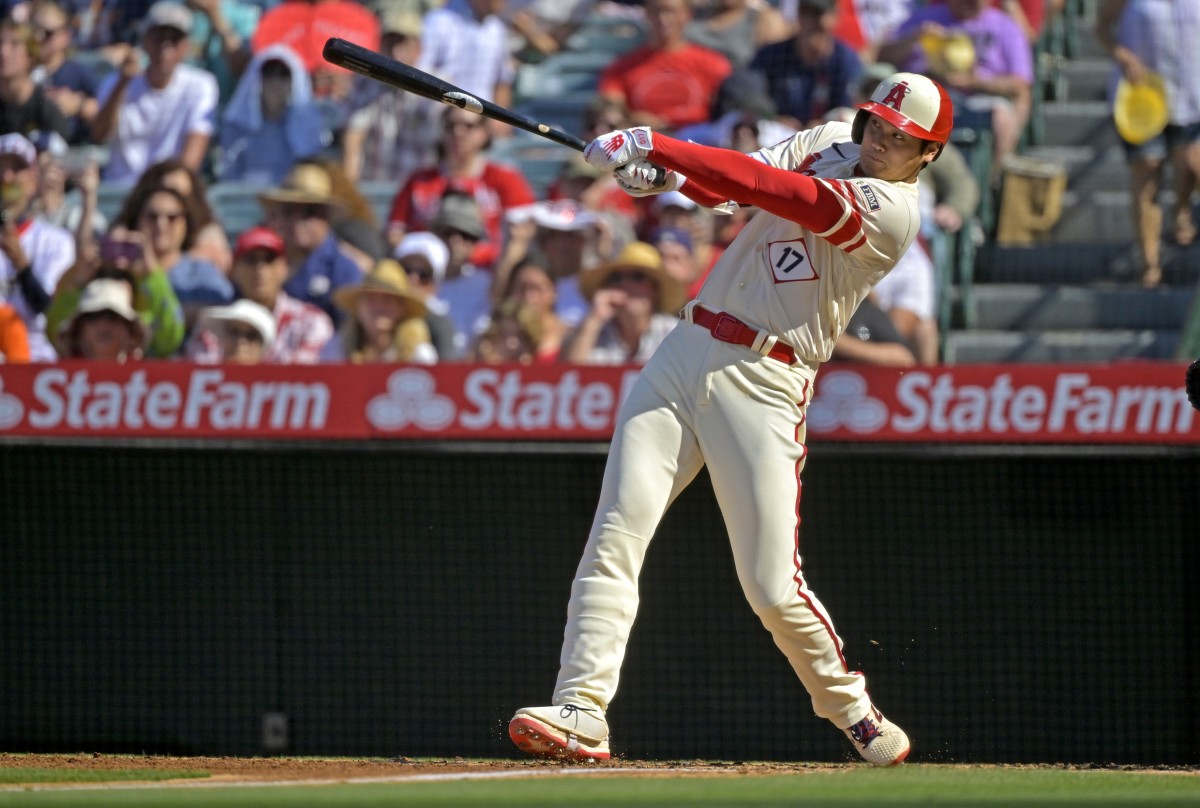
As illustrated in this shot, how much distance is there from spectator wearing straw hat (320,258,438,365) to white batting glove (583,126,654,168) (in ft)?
10.5

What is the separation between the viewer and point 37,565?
6.22 metres

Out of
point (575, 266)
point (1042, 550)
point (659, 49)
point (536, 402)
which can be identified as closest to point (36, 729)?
point (536, 402)

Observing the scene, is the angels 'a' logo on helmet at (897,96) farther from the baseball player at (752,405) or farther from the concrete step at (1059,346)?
the concrete step at (1059,346)

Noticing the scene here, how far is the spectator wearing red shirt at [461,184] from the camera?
26.9 feet

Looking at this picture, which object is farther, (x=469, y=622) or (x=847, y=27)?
(x=847, y=27)

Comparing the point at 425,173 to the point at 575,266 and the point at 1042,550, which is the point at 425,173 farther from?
the point at 1042,550

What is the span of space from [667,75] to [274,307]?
8.05ft

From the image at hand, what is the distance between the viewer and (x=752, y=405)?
422 centimetres

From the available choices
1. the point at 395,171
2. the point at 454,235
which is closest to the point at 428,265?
the point at 454,235

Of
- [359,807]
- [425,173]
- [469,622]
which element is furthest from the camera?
[425,173]

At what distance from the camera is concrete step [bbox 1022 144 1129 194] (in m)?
8.16

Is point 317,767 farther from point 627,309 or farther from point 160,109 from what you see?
point 160,109

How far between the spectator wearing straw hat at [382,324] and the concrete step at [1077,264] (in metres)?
2.81

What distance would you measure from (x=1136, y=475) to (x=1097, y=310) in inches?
Result: 73.2
